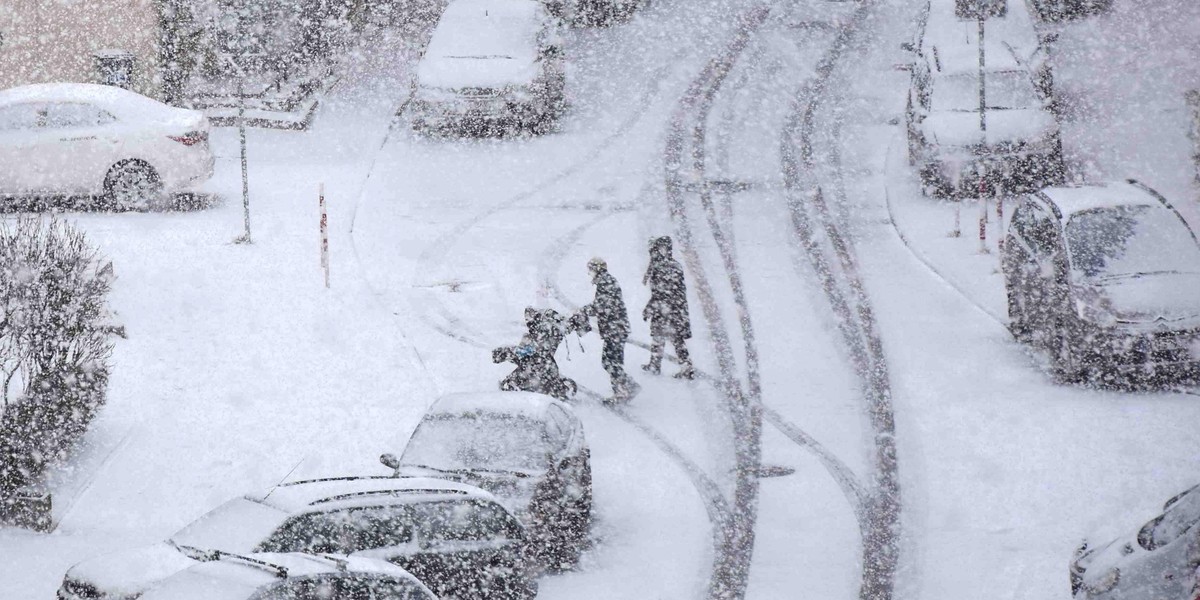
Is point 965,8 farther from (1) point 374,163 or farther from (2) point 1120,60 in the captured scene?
(1) point 374,163

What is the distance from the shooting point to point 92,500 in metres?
12.8

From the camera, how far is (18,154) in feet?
64.5

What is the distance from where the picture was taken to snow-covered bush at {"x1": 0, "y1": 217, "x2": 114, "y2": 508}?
43.2 feet

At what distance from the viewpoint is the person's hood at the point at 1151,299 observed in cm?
1488

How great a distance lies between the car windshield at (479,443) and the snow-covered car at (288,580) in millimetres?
2549

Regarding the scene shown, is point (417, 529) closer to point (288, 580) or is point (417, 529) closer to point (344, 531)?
point (344, 531)

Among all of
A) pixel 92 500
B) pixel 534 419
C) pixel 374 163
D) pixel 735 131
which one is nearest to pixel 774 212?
pixel 735 131

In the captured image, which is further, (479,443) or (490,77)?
(490,77)

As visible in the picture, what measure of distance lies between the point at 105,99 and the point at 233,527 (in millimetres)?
11900

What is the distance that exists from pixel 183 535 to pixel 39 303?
465cm

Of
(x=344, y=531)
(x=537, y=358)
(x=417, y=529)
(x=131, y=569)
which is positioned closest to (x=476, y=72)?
(x=537, y=358)

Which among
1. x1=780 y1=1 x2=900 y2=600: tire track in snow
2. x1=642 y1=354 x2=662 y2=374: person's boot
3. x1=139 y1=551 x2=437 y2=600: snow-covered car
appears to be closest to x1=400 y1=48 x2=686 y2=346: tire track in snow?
x1=642 y1=354 x2=662 y2=374: person's boot

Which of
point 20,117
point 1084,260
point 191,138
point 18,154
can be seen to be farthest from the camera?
point 191,138

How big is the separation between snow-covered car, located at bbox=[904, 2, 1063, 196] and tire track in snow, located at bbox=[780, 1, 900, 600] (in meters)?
1.38
